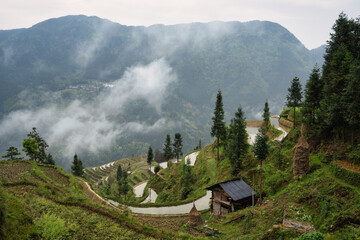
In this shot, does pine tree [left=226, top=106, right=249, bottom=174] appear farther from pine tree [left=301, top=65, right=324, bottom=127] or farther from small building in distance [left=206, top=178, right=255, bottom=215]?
pine tree [left=301, top=65, right=324, bottom=127]

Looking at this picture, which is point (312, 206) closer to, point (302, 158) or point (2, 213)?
point (302, 158)

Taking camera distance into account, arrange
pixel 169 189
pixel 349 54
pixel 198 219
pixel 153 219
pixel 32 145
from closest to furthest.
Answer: pixel 349 54
pixel 198 219
pixel 153 219
pixel 32 145
pixel 169 189

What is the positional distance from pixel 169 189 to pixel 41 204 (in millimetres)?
42020

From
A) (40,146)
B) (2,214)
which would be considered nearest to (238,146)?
(2,214)

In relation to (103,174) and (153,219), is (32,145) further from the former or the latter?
(103,174)

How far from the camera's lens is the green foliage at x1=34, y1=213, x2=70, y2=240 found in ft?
44.3

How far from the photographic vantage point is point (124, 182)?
54.6 m

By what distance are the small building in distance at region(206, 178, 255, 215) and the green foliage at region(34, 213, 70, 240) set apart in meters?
20.6

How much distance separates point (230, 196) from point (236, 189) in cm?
210

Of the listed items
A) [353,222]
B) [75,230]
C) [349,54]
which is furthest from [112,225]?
[349,54]

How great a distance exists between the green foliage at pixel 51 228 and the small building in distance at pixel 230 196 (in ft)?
67.4

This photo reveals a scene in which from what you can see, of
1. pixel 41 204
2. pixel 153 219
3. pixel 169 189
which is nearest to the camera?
pixel 41 204

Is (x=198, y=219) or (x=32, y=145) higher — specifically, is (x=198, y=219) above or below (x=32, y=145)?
below

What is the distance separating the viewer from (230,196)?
28.1m
